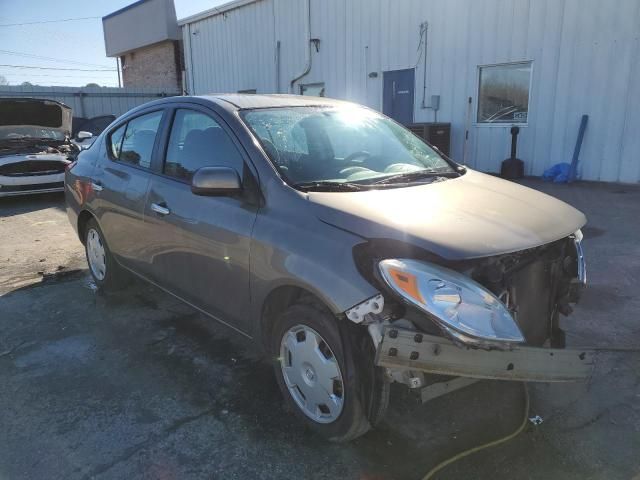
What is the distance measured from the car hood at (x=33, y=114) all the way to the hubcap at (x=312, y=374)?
9.18 m

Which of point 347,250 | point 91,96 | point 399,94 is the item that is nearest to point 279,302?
point 347,250

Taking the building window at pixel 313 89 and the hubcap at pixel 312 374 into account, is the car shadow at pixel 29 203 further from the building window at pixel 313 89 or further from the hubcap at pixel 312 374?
the hubcap at pixel 312 374

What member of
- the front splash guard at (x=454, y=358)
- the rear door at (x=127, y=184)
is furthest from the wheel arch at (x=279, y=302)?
the rear door at (x=127, y=184)

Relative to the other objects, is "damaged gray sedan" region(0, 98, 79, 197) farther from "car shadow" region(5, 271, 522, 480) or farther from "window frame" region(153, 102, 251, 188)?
"window frame" region(153, 102, 251, 188)

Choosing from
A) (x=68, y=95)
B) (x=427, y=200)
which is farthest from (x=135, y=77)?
(x=427, y=200)

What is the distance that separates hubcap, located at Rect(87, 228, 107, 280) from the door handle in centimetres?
133

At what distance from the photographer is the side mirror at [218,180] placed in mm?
2746

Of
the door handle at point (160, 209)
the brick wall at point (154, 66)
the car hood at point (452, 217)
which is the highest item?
the brick wall at point (154, 66)

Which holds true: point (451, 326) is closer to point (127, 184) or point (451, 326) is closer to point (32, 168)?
point (127, 184)

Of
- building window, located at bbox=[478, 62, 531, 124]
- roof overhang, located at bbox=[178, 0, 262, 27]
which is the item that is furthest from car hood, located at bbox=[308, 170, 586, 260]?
roof overhang, located at bbox=[178, 0, 262, 27]

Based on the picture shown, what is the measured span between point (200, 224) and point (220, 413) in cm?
110

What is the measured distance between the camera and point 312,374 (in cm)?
257

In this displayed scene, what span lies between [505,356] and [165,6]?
25099 millimetres

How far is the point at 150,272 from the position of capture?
3818 mm
